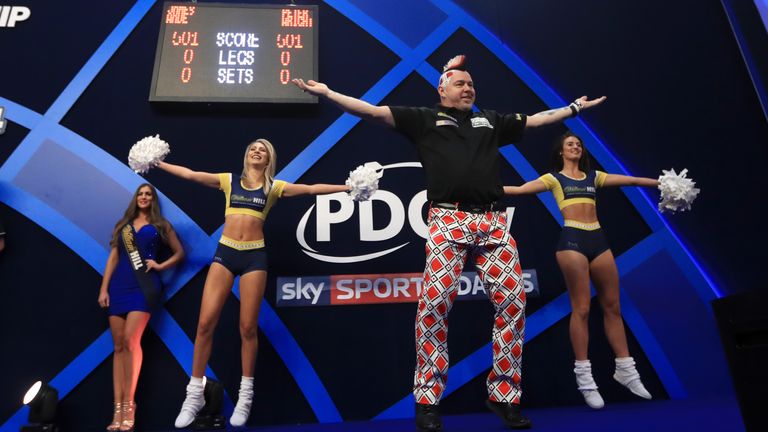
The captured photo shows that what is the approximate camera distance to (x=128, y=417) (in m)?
3.66

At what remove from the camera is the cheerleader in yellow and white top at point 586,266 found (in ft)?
12.3

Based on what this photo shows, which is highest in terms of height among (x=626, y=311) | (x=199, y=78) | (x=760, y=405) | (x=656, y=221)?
(x=199, y=78)

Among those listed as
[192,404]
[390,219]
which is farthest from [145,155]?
[390,219]

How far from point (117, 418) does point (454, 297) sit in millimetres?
2718

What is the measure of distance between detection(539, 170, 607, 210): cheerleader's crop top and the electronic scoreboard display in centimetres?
223

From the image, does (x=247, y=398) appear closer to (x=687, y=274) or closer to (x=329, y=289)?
(x=329, y=289)

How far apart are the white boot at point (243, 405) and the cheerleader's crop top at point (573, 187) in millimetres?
2731

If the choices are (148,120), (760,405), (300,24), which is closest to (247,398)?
(148,120)

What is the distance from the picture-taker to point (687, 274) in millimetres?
4559

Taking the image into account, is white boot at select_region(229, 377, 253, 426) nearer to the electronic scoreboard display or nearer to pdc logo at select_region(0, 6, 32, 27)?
the electronic scoreboard display

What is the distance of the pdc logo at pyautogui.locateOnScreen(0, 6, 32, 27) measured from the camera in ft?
15.9

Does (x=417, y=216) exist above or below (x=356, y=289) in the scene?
above

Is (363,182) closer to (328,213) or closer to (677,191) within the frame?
(328,213)

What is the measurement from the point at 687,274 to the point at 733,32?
2847 mm
